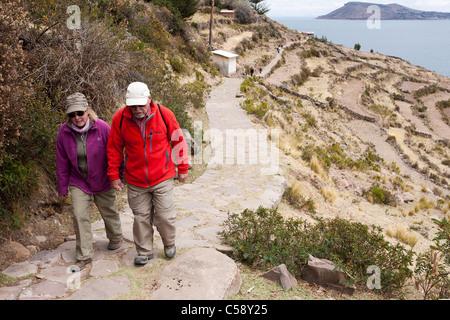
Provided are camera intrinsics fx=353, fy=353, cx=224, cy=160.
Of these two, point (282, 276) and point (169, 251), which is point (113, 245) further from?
point (282, 276)

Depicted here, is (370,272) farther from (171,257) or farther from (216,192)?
(216,192)

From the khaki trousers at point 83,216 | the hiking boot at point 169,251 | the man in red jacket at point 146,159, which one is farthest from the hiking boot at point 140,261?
the khaki trousers at point 83,216

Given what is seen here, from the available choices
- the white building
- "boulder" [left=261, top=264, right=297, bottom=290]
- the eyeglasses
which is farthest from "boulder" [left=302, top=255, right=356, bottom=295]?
the white building

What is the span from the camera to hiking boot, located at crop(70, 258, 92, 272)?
387 centimetres

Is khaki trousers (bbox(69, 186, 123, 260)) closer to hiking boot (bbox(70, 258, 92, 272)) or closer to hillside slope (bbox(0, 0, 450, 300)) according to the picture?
hiking boot (bbox(70, 258, 92, 272))

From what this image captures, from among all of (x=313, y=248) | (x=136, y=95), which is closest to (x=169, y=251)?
(x=136, y=95)

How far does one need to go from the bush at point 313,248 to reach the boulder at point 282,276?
22 cm

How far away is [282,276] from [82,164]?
2.58 m

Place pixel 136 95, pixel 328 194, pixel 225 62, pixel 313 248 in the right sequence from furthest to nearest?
1. pixel 225 62
2. pixel 328 194
3. pixel 313 248
4. pixel 136 95

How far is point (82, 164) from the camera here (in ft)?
12.9

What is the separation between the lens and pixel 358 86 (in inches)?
1772

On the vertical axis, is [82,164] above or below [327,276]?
above

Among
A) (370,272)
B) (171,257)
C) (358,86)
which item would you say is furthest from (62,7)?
(358,86)

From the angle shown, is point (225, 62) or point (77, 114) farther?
point (225, 62)
